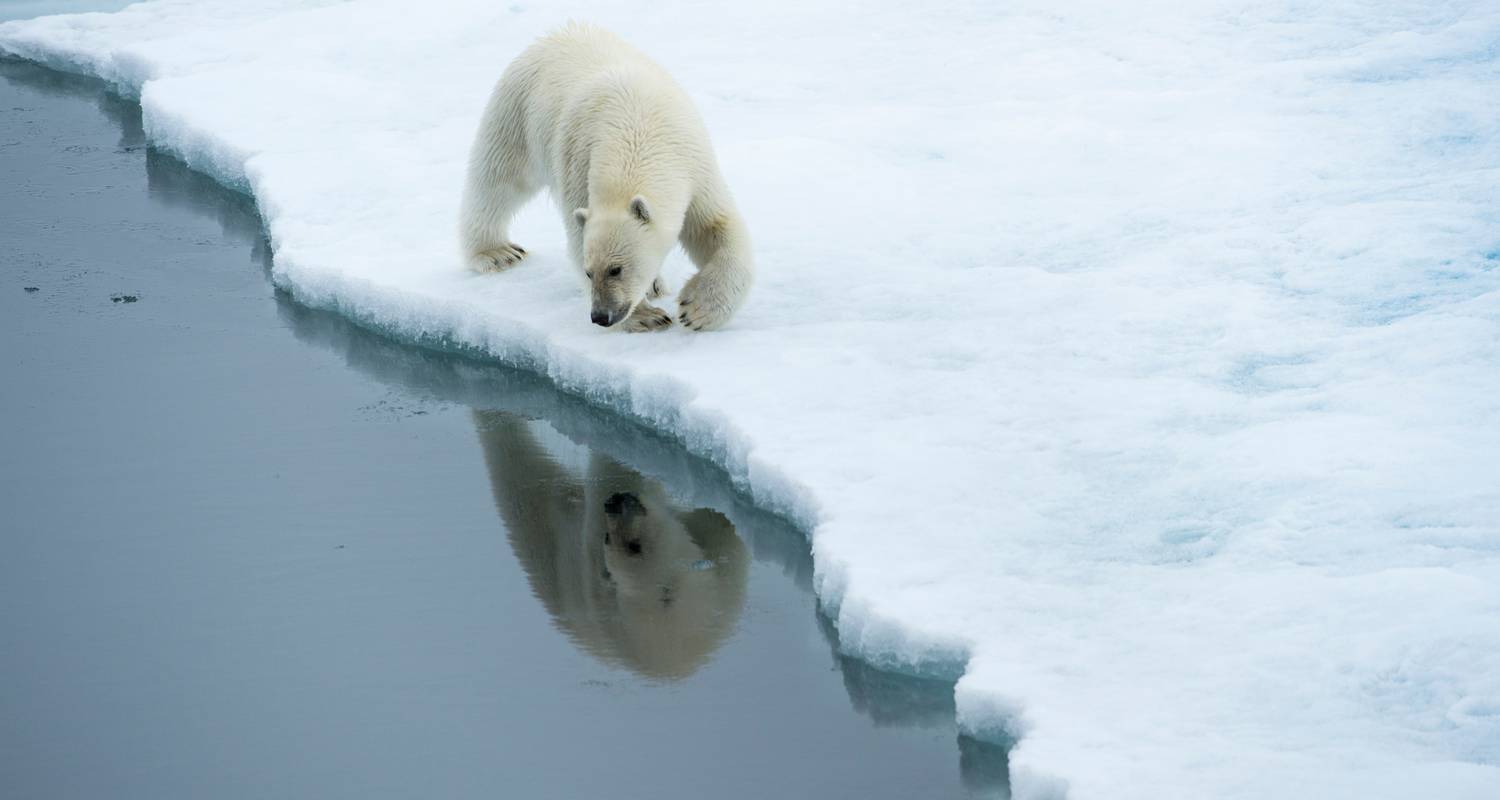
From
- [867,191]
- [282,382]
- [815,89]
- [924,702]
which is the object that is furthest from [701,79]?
[924,702]

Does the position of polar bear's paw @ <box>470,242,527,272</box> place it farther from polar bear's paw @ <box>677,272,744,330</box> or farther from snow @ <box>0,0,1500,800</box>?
polar bear's paw @ <box>677,272,744,330</box>

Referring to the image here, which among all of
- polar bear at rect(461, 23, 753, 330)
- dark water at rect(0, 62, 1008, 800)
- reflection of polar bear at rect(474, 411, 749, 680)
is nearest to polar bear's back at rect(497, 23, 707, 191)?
polar bear at rect(461, 23, 753, 330)

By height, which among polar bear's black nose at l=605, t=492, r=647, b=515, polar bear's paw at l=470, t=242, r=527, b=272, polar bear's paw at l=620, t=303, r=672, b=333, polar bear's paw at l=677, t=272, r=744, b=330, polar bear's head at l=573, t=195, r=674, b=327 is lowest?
polar bear's paw at l=470, t=242, r=527, b=272

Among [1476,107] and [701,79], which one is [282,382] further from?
[1476,107]

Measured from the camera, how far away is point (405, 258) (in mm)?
6383

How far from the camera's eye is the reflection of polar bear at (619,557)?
13.2 feet

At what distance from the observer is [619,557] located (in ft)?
14.5

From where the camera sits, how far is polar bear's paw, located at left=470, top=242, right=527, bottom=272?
6.18 meters

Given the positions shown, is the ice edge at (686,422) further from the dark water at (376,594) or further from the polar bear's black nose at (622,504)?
the polar bear's black nose at (622,504)

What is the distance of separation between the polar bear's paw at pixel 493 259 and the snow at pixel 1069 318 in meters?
0.07

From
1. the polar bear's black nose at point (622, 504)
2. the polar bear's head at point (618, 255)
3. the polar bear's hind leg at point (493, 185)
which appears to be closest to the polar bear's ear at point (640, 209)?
the polar bear's head at point (618, 255)

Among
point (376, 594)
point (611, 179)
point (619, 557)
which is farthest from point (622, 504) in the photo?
point (611, 179)

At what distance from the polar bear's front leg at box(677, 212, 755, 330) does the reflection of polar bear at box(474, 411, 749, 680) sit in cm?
74

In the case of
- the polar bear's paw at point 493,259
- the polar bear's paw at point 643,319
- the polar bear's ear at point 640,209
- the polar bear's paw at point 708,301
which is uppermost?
the polar bear's ear at point 640,209
